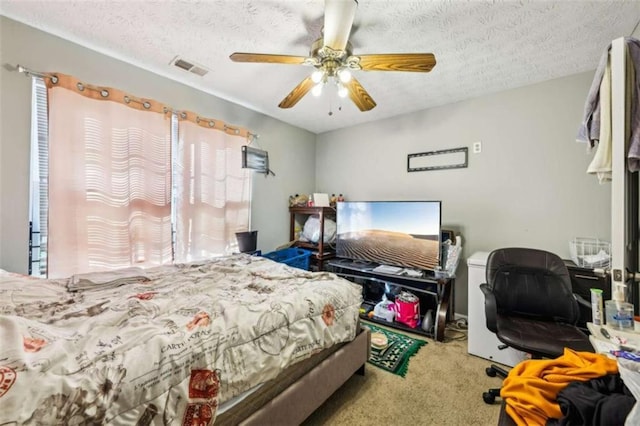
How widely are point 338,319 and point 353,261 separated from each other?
167 cm

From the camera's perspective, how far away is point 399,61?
153 centimetres

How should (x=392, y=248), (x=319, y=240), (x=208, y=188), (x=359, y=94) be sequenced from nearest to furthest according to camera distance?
1. (x=359, y=94)
2. (x=208, y=188)
3. (x=392, y=248)
4. (x=319, y=240)

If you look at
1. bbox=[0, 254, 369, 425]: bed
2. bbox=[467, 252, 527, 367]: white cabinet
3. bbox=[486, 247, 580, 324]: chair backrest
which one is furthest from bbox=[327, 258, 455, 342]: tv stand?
bbox=[0, 254, 369, 425]: bed

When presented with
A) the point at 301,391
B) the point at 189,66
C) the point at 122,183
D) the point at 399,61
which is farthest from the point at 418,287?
the point at 189,66

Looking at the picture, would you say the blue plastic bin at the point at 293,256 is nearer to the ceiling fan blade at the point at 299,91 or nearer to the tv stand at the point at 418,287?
the tv stand at the point at 418,287

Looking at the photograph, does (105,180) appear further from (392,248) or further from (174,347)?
(392,248)

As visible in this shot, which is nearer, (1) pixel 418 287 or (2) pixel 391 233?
(1) pixel 418 287

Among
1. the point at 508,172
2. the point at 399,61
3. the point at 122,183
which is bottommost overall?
the point at 122,183

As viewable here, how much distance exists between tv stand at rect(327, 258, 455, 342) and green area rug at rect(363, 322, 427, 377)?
0.16 metres

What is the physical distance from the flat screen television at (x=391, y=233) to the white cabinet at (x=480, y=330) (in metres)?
0.39

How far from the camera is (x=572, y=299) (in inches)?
66.7

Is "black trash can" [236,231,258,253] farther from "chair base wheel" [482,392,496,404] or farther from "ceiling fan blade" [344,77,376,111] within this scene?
"chair base wheel" [482,392,496,404]

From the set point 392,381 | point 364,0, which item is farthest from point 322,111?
point 392,381

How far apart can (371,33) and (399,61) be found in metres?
0.39
